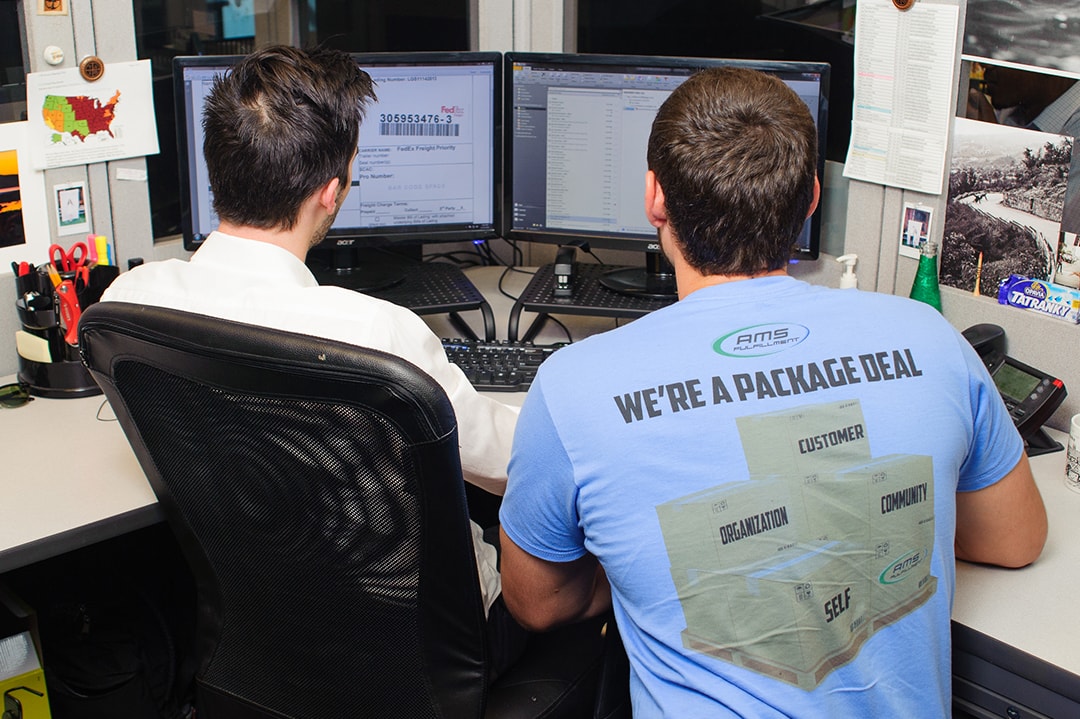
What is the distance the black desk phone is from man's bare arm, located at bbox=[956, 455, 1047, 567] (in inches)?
11.6

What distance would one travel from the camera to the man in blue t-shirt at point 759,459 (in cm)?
97

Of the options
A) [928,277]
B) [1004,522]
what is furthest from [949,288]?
[1004,522]

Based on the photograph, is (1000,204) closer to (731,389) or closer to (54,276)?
(731,389)

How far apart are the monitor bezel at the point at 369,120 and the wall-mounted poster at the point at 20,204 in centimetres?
22

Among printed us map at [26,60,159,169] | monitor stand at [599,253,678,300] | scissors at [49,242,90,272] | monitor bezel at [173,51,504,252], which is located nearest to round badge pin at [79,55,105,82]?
printed us map at [26,60,159,169]

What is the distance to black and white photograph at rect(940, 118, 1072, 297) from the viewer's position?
60.9 inches

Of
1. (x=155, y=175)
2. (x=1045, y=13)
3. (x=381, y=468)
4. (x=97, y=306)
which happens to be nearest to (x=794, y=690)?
(x=381, y=468)

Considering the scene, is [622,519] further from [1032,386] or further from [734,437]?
[1032,386]

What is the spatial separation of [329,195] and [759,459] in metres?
0.65

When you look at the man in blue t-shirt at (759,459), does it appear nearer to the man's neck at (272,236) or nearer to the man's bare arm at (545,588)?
the man's bare arm at (545,588)

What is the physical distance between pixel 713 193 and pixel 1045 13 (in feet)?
2.43

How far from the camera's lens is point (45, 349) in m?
1.66

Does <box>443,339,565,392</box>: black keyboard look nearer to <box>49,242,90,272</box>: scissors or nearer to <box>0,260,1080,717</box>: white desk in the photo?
<box>0,260,1080,717</box>: white desk

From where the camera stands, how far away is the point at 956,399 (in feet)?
3.33
